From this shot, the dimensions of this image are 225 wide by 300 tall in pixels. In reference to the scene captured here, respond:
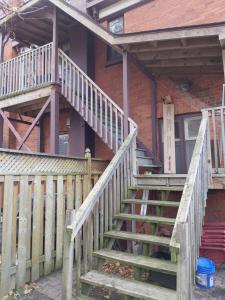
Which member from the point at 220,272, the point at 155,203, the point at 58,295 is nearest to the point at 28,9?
the point at 155,203

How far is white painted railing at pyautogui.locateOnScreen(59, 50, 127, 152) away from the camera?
6.79 m

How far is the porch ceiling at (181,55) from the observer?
588cm

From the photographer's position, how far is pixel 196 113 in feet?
24.2

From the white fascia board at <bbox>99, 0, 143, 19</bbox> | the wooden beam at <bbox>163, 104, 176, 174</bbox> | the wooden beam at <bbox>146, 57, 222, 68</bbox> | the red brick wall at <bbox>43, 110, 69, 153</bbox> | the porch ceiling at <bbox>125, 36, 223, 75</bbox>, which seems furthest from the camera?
the red brick wall at <bbox>43, 110, 69, 153</bbox>

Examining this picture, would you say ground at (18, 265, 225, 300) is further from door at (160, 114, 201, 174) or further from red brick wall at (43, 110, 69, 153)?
red brick wall at (43, 110, 69, 153)

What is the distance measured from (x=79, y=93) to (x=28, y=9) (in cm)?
305

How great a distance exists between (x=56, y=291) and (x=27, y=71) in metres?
6.51

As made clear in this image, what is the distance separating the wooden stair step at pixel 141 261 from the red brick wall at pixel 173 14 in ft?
20.6

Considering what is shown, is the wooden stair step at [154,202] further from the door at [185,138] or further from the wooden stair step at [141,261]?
the door at [185,138]

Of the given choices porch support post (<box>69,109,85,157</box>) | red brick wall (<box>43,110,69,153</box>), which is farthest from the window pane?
red brick wall (<box>43,110,69,153</box>)

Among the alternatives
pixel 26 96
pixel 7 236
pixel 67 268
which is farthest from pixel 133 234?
pixel 26 96

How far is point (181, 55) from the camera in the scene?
21.3 ft

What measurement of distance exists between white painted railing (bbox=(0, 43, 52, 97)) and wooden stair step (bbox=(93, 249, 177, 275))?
538 centimetres

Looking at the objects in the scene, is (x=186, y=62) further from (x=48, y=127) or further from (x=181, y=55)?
(x=48, y=127)
